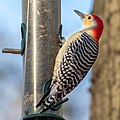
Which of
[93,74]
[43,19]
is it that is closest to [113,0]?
[93,74]

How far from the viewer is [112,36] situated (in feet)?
29.5

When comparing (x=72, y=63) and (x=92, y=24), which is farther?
(x=92, y=24)

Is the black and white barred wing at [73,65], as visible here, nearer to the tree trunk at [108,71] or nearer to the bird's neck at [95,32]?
the bird's neck at [95,32]

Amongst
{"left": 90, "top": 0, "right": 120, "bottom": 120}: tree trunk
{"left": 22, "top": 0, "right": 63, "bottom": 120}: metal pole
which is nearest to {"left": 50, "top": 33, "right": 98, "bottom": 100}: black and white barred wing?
{"left": 22, "top": 0, "right": 63, "bottom": 120}: metal pole

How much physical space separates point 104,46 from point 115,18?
308mm

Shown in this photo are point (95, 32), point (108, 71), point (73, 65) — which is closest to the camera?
point (73, 65)

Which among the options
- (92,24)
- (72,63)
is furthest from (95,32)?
(72,63)

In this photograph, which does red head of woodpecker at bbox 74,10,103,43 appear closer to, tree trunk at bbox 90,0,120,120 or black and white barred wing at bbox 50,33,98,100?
black and white barred wing at bbox 50,33,98,100

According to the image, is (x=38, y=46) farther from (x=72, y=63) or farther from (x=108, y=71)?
(x=108, y=71)

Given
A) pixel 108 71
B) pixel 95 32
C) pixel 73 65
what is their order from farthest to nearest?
1. pixel 108 71
2. pixel 95 32
3. pixel 73 65

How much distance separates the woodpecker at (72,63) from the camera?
762 centimetres

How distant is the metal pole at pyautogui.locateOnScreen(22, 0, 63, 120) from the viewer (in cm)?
774

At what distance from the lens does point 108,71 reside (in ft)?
29.2

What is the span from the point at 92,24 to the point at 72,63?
2.24 feet
